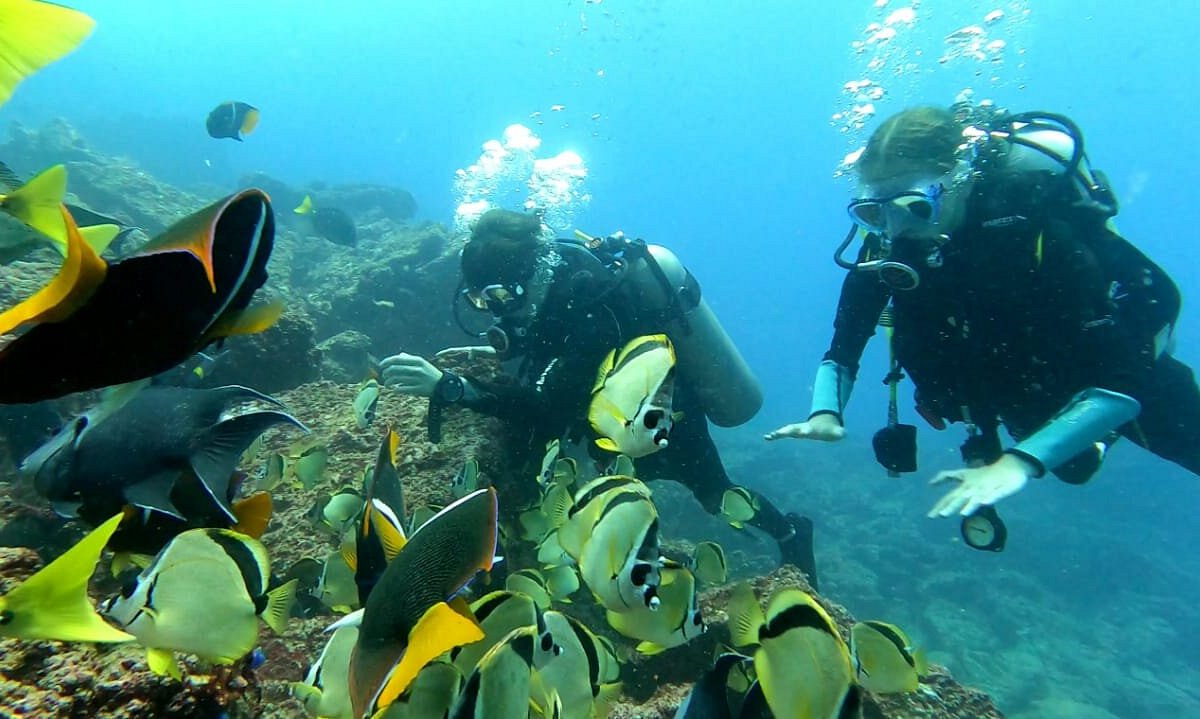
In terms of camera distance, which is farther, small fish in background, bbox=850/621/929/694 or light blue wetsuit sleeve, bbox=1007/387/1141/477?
light blue wetsuit sleeve, bbox=1007/387/1141/477

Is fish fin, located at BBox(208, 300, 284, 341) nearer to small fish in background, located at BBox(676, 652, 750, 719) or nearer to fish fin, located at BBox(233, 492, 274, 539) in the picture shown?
fish fin, located at BBox(233, 492, 274, 539)

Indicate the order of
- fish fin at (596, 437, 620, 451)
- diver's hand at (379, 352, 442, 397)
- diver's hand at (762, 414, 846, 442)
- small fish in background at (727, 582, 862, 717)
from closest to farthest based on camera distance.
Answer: small fish in background at (727, 582, 862, 717), fish fin at (596, 437, 620, 451), diver's hand at (762, 414, 846, 442), diver's hand at (379, 352, 442, 397)

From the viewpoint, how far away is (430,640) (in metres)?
1.26

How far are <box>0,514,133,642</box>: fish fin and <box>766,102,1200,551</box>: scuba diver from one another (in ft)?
12.8

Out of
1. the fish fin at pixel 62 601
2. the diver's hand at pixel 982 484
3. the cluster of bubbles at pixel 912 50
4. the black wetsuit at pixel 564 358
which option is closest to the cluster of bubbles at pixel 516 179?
the cluster of bubbles at pixel 912 50

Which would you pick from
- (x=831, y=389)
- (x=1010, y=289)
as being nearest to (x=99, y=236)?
(x=831, y=389)

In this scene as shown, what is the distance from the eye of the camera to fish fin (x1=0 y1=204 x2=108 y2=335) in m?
0.89

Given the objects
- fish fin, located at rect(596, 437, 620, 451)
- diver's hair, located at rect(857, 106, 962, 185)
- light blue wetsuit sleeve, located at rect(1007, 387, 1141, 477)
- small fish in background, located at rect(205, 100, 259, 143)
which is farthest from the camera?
small fish in background, located at rect(205, 100, 259, 143)

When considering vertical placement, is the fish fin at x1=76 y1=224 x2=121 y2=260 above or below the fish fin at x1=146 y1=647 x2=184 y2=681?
above

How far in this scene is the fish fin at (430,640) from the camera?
48.7 inches

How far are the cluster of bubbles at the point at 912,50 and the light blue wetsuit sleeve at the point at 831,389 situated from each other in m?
1.97

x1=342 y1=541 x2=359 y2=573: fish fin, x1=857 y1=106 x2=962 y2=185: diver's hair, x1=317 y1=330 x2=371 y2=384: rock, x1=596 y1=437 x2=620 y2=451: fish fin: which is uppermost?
x1=857 y1=106 x2=962 y2=185: diver's hair

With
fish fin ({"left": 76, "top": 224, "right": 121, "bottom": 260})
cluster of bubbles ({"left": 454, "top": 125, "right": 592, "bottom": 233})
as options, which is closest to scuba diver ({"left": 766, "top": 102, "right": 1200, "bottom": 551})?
fish fin ({"left": 76, "top": 224, "right": 121, "bottom": 260})

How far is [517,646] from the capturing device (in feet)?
4.90
